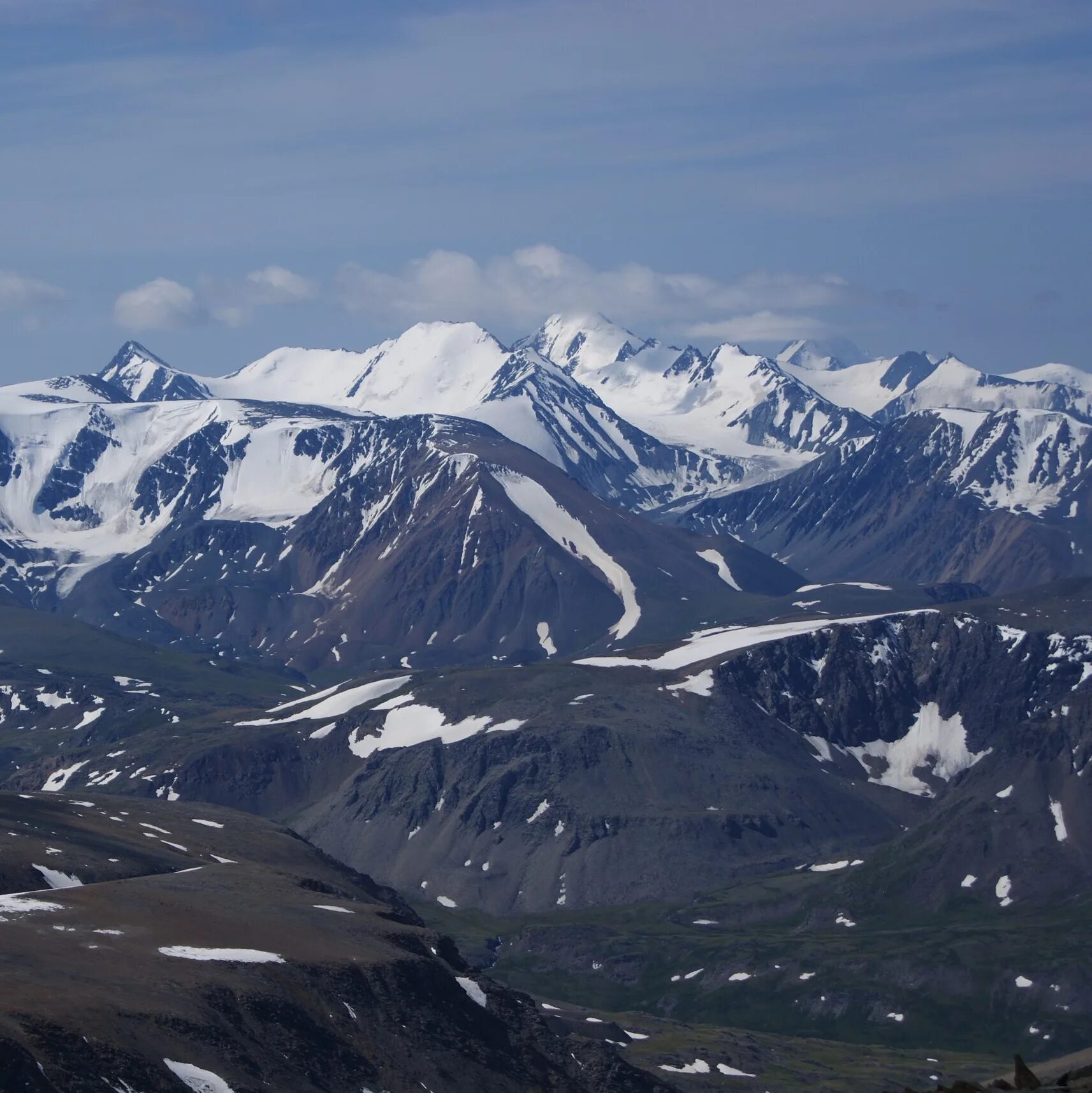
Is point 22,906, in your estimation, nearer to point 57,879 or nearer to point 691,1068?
point 57,879

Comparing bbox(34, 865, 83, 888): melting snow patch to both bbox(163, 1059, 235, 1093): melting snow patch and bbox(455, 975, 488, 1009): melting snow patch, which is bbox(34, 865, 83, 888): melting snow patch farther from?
bbox(163, 1059, 235, 1093): melting snow patch

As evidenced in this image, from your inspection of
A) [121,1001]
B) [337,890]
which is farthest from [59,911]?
[337,890]

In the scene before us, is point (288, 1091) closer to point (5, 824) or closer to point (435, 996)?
point (435, 996)

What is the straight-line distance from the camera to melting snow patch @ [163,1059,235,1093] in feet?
408

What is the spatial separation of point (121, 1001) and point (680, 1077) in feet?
240

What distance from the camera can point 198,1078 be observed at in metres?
126

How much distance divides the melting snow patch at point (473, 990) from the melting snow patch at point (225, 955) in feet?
63.5

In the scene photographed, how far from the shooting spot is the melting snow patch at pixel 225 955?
145m

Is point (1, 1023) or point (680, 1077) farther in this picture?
point (680, 1077)

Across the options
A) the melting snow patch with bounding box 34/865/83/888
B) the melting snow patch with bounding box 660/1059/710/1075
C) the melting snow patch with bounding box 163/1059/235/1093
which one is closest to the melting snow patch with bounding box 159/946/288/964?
the melting snow patch with bounding box 163/1059/235/1093

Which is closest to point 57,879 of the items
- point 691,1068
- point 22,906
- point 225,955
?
point 22,906

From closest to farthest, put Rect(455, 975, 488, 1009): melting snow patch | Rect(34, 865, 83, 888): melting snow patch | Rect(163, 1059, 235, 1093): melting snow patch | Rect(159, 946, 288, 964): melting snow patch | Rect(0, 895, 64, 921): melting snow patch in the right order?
Rect(163, 1059, 235, 1093): melting snow patch, Rect(159, 946, 288, 964): melting snow patch, Rect(0, 895, 64, 921): melting snow patch, Rect(455, 975, 488, 1009): melting snow patch, Rect(34, 865, 83, 888): melting snow patch

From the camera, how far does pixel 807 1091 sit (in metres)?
197

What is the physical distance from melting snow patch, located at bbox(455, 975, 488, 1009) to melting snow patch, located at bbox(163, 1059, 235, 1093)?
3838 cm
